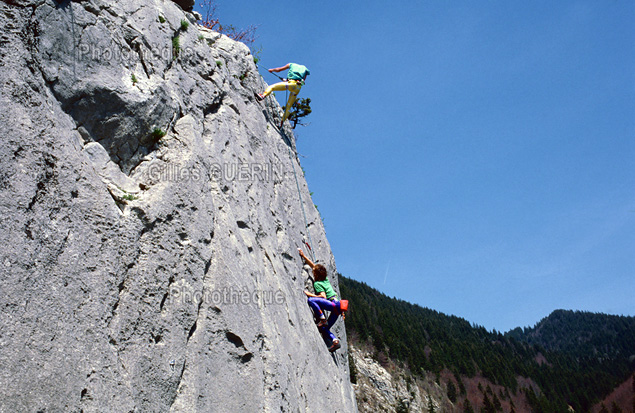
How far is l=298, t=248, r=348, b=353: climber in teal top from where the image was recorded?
1083cm

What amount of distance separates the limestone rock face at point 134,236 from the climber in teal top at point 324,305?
0.60 metres

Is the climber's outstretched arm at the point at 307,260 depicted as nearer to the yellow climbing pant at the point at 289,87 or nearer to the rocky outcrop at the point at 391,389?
the yellow climbing pant at the point at 289,87

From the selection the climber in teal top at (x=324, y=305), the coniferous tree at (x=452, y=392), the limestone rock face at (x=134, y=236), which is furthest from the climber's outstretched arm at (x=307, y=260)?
the coniferous tree at (x=452, y=392)

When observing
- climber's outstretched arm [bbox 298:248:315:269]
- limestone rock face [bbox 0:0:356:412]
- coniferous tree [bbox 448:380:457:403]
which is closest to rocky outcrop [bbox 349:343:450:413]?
coniferous tree [bbox 448:380:457:403]

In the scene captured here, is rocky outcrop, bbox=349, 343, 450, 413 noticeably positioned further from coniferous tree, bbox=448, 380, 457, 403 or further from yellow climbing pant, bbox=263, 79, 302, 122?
yellow climbing pant, bbox=263, 79, 302, 122

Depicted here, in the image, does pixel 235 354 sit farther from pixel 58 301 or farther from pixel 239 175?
pixel 239 175

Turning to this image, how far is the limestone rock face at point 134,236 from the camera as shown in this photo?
5.02 metres

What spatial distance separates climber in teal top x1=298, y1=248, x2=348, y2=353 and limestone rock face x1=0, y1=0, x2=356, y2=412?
598 millimetres

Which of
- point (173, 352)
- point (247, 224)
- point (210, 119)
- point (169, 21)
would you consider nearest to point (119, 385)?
point (173, 352)

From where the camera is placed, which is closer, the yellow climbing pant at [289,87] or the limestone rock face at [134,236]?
the limestone rock face at [134,236]

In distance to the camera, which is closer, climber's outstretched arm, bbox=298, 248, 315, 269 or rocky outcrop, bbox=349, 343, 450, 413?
climber's outstretched arm, bbox=298, 248, 315, 269

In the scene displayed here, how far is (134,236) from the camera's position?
6.41 m

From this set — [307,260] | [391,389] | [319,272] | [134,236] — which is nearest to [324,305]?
[319,272]

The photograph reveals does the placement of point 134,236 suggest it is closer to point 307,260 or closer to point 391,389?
point 307,260
